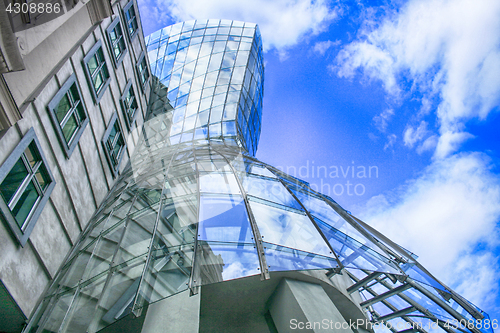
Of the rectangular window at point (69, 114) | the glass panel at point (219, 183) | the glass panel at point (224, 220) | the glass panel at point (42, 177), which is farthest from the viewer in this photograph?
the glass panel at point (219, 183)

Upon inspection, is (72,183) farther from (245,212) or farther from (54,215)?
(245,212)

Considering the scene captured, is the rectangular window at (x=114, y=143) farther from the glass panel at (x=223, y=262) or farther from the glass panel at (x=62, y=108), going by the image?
the glass panel at (x=223, y=262)

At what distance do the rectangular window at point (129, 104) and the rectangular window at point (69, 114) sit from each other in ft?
16.7

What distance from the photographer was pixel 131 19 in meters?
19.0

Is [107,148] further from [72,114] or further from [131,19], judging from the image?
[131,19]

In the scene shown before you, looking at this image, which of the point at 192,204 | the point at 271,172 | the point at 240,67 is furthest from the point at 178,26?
the point at 192,204

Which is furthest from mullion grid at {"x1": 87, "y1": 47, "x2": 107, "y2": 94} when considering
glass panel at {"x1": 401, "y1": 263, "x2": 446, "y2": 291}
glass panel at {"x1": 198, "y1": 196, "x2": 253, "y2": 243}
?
glass panel at {"x1": 401, "y1": 263, "x2": 446, "y2": 291}

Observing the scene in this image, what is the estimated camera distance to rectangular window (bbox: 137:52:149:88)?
68.1ft

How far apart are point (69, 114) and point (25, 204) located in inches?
175

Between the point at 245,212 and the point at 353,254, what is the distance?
342 centimetres

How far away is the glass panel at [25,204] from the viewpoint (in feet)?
26.8

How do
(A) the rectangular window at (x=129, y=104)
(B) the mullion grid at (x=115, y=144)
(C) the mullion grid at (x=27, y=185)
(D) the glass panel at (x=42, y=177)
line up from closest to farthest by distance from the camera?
(C) the mullion grid at (x=27, y=185)
(D) the glass panel at (x=42, y=177)
(B) the mullion grid at (x=115, y=144)
(A) the rectangular window at (x=129, y=104)

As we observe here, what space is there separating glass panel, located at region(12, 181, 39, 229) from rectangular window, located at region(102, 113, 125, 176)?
612 cm

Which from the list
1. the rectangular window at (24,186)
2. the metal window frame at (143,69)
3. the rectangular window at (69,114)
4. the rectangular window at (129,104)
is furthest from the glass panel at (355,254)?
the metal window frame at (143,69)
